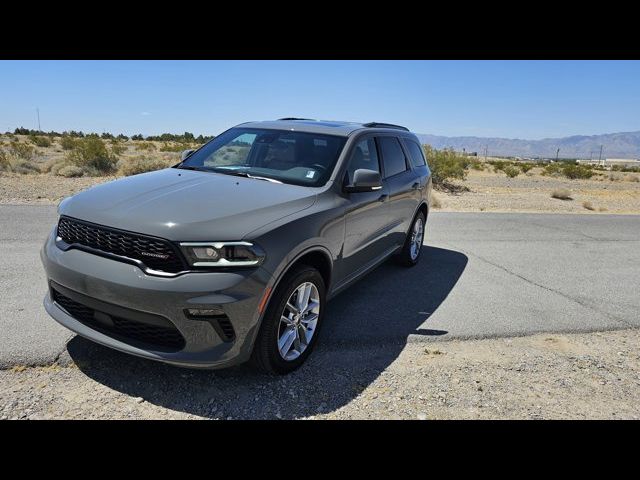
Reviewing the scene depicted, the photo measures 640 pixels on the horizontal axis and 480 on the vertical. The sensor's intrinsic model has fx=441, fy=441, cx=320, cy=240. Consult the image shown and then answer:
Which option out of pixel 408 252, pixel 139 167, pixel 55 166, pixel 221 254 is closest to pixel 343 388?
pixel 221 254

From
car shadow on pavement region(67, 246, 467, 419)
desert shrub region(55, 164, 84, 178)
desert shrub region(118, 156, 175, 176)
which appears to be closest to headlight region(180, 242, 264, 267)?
car shadow on pavement region(67, 246, 467, 419)

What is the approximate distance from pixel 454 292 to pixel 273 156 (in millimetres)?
2901

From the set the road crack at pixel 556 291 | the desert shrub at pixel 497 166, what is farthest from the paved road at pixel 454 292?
the desert shrub at pixel 497 166

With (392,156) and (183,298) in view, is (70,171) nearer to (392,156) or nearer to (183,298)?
(392,156)

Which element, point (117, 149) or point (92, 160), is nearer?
point (92, 160)

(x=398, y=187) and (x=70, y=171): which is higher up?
(x=398, y=187)

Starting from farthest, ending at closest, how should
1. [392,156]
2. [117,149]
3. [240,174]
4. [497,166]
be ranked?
[497,166], [117,149], [392,156], [240,174]

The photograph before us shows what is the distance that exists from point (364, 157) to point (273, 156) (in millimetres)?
964

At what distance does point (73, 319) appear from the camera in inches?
121

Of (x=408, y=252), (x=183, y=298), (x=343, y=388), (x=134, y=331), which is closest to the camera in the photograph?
(x=183, y=298)

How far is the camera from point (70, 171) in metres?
16.2

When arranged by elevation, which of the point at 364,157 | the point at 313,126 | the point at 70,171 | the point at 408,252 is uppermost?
the point at 313,126

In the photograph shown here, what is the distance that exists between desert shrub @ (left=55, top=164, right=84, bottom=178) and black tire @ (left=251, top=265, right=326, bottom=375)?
15896mm

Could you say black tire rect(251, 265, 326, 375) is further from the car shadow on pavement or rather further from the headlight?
the headlight
